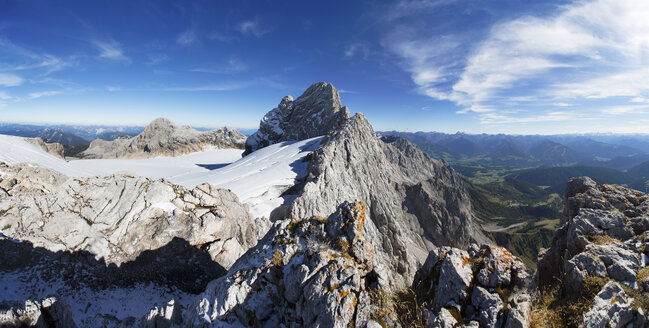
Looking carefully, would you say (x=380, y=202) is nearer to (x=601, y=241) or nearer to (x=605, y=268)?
(x=601, y=241)

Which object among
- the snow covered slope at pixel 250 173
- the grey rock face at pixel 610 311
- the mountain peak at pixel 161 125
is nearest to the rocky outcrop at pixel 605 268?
the grey rock face at pixel 610 311

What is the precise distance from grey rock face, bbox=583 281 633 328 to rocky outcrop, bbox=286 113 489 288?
213 inches

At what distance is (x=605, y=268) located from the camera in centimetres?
715

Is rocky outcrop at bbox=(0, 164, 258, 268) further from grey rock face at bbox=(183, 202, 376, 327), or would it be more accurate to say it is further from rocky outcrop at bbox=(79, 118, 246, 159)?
rocky outcrop at bbox=(79, 118, 246, 159)

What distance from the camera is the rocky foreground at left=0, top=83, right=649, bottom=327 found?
6902 mm

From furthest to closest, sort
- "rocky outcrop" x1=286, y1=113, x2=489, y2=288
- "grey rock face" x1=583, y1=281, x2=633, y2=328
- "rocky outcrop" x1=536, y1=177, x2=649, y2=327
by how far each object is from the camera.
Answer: "rocky outcrop" x1=286, y1=113, x2=489, y2=288
"rocky outcrop" x1=536, y1=177, x2=649, y2=327
"grey rock face" x1=583, y1=281, x2=633, y2=328

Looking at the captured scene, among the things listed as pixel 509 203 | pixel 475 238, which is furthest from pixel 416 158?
pixel 509 203

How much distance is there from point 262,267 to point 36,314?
25.6 ft

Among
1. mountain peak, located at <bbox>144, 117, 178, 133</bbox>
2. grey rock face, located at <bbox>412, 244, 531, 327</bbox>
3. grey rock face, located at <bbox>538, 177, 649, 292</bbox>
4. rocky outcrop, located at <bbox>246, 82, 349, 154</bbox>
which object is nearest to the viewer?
grey rock face, located at <bbox>412, 244, 531, 327</bbox>

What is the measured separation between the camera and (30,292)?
11398 mm

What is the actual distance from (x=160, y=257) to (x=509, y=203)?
799 ft

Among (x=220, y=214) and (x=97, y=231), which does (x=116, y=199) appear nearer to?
(x=97, y=231)

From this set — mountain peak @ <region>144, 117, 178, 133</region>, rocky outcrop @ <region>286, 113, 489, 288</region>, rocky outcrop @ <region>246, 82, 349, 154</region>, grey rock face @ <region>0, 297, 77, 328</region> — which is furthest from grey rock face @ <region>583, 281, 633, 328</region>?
mountain peak @ <region>144, 117, 178, 133</region>

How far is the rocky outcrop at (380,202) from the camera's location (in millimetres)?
24766
